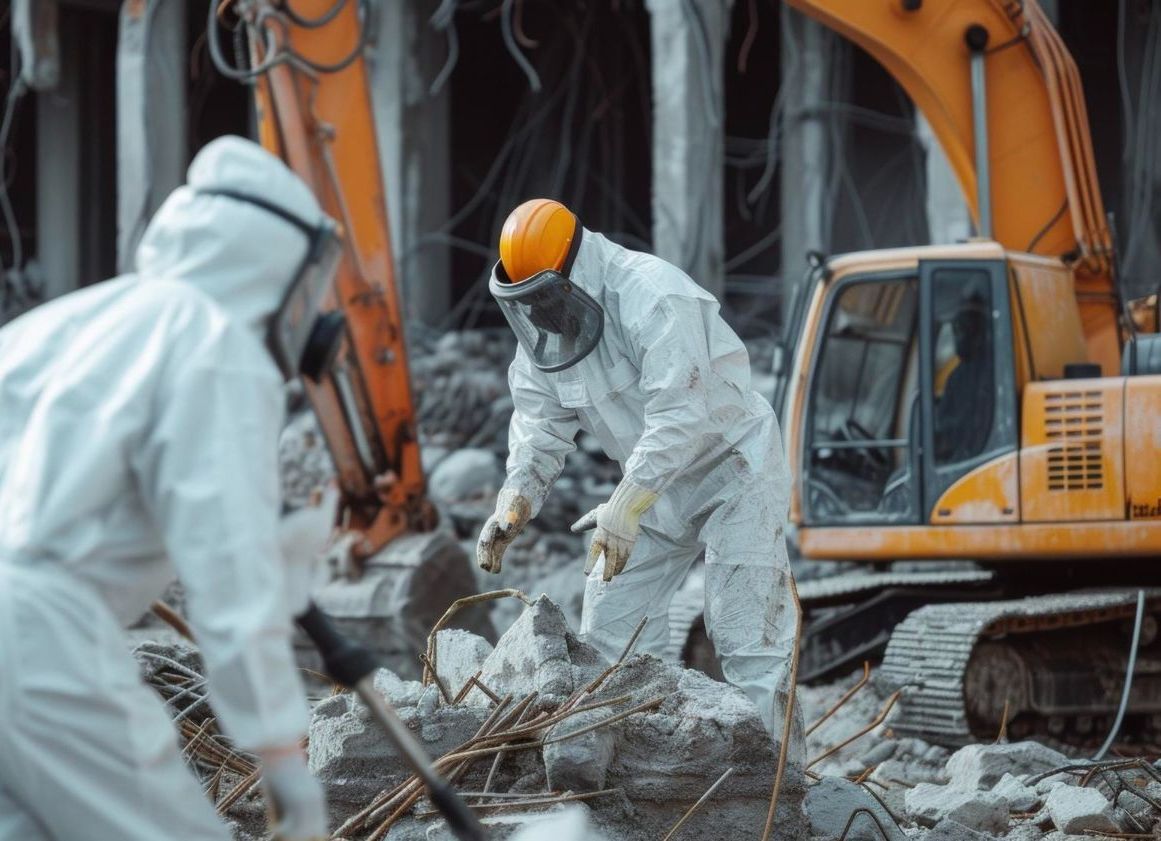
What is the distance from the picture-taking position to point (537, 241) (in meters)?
5.39

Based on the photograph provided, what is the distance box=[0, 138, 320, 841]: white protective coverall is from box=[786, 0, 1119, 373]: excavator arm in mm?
6402

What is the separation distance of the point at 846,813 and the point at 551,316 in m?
1.78

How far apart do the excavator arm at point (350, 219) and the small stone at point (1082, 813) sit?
4700 mm

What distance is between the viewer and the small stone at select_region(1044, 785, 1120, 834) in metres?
5.31

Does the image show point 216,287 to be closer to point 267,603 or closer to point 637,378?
point 267,603

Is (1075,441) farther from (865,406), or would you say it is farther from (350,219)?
(350,219)

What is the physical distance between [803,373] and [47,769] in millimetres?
5895

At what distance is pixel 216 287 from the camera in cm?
280

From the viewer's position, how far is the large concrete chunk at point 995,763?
6270 millimetres

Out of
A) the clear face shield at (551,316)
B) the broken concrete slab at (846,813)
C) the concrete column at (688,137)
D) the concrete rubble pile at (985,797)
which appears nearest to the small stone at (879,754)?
the concrete rubble pile at (985,797)

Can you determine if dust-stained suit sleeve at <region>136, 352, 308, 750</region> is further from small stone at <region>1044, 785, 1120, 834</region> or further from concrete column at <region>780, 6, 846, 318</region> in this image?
concrete column at <region>780, 6, 846, 318</region>

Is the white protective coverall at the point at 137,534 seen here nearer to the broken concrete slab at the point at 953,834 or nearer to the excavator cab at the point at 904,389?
the broken concrete slab at the point at 953,834

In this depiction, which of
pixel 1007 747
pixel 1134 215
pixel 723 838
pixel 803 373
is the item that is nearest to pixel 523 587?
pixel 803 373

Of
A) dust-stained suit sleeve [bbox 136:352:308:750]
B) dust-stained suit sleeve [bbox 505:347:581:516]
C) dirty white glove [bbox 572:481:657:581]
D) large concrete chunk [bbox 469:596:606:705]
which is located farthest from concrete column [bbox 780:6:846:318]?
dust-stained suit sleeve [bbox 136:352:308:750]
